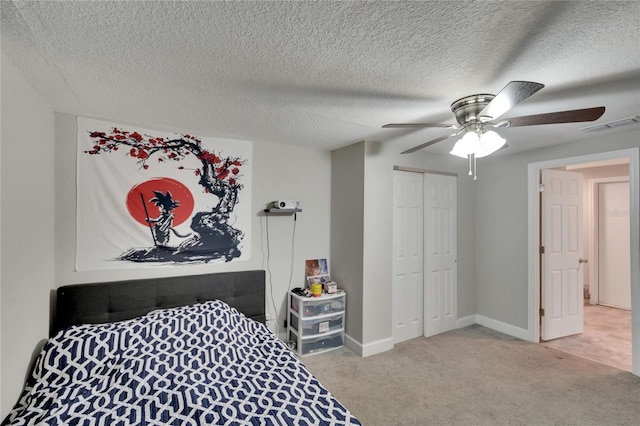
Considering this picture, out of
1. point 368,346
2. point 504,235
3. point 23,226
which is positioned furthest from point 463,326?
point 23,226

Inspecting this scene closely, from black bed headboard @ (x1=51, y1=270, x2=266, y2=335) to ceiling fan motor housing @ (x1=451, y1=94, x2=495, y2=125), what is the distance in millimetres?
2196

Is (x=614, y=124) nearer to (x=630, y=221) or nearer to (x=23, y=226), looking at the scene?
(x=630, y=221)

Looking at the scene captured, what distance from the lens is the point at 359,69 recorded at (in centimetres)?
158

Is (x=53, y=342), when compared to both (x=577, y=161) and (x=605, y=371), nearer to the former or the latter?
(x=605, y=371)

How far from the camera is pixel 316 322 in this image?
3.04 meters

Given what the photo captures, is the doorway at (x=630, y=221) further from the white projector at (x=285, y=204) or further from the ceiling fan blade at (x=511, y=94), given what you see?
the white projector at (x=285, y=204)

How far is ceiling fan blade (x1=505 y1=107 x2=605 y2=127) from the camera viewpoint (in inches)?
57.0

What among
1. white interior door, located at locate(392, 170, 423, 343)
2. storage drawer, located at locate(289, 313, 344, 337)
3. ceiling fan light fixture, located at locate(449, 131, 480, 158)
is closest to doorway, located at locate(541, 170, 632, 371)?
white interior door, located at locate(392, 170, 423, 343)

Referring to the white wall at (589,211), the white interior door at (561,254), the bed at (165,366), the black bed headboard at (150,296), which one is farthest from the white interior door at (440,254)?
the white wall at (589,211)

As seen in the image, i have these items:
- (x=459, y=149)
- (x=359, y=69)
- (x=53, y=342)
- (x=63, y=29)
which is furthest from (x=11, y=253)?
(x=459, y=149)

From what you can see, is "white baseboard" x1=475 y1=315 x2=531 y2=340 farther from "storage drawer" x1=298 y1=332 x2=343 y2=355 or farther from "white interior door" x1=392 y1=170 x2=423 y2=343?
"storage drawer" x1=298 y1=332 x2=343 y2=355

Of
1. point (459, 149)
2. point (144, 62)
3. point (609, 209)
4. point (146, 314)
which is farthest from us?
point (609, 209)

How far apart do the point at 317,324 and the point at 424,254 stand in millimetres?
1523

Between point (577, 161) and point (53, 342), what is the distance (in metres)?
4.73
